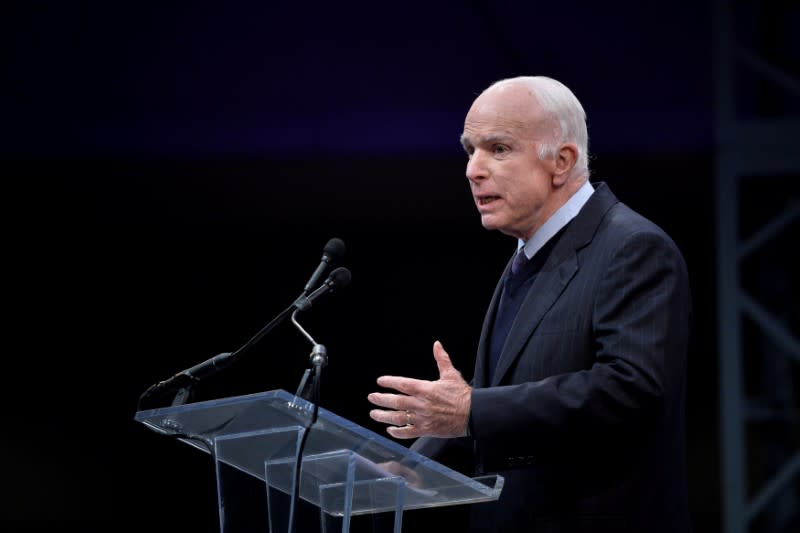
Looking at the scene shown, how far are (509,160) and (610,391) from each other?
55 centimetres

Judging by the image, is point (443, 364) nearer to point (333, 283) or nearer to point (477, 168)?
point (333, 283)

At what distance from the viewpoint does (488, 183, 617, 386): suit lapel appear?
1.77 m

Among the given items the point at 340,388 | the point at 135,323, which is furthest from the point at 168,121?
the point at 340,388

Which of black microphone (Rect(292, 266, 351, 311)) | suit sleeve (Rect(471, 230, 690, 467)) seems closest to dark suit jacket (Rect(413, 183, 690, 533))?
suit sleeve (Rect(471, 230, 690, 467))

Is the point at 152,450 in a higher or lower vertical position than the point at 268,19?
lower

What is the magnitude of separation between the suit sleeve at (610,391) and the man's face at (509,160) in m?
0.32

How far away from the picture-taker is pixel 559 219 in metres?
1.95

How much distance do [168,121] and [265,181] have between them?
567 millimetres

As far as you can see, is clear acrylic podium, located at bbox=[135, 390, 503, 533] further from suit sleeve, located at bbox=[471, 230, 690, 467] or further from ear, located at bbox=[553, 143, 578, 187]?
ear, located at bbox=[553, 143, 578, 187]

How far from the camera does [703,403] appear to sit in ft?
17.9

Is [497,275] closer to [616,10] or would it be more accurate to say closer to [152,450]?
[616,10]

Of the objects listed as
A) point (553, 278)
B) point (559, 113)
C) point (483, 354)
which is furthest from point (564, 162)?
point (483, 354)

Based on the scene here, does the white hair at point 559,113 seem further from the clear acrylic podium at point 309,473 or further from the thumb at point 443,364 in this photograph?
the clear acrylic podium at point 309,473

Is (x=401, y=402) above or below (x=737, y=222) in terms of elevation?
below
